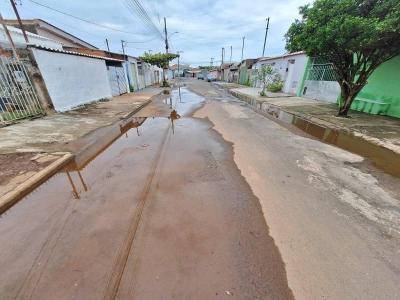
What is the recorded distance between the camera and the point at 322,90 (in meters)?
14.9

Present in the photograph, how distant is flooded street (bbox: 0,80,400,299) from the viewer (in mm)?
2053

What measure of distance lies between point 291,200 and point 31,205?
448 cm

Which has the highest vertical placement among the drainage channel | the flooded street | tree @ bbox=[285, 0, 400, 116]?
tree @ bbox=[285, 0, 400, 116]

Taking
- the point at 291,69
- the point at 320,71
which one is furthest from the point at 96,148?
the point at 291,69

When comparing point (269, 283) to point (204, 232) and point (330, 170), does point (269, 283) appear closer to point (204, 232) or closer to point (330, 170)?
point (204, 232)

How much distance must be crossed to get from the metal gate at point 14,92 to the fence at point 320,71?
17638 millimetres

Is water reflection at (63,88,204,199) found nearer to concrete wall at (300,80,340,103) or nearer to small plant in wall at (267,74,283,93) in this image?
concrete wall at (300,80,340,103)

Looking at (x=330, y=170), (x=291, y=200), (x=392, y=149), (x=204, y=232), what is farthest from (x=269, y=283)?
(x=392, y=149)

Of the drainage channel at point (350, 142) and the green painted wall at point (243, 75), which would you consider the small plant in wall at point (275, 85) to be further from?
the drainage channel at point (350, 142)

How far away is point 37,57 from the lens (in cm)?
830

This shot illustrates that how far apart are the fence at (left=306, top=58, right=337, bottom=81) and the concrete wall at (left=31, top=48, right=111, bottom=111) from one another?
16.6 metres

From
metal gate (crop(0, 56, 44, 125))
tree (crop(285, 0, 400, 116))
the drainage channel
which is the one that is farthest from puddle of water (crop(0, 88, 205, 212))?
tree (crop(285, 0, 400, 116))

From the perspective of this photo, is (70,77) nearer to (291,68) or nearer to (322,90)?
(322,90)

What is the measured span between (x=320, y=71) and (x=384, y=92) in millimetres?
5858
